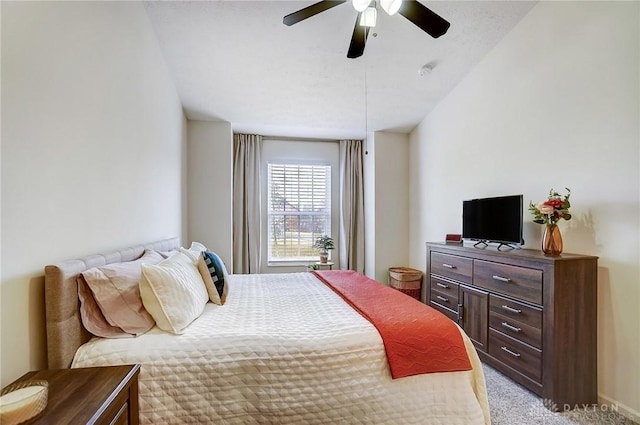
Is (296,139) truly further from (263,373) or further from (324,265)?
(263,373)

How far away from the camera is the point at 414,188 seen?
469 cm

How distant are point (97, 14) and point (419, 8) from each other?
183cm

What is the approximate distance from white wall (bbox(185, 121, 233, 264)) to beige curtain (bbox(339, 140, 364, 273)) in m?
1.85

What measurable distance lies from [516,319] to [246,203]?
148 inches

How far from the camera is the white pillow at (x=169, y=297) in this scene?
151 cm

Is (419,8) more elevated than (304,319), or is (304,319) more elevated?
(419,8)

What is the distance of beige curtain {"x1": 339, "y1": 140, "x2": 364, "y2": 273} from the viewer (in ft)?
16.8

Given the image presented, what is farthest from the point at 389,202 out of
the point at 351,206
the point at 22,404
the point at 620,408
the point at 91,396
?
the point at 22,404

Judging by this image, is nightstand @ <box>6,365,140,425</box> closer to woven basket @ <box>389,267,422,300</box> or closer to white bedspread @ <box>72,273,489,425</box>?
white bedspread @ <box>72,273,489,425</box>

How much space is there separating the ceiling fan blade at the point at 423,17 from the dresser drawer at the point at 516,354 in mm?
2290

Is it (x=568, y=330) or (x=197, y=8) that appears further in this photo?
(x=197, y=8)

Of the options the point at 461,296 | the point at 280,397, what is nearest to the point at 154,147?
the point at 280,397

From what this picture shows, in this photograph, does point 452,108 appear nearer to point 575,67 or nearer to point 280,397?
point 575,67

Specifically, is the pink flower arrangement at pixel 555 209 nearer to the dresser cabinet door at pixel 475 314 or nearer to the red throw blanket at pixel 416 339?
the dresser cabinet door at pixel 475 314
